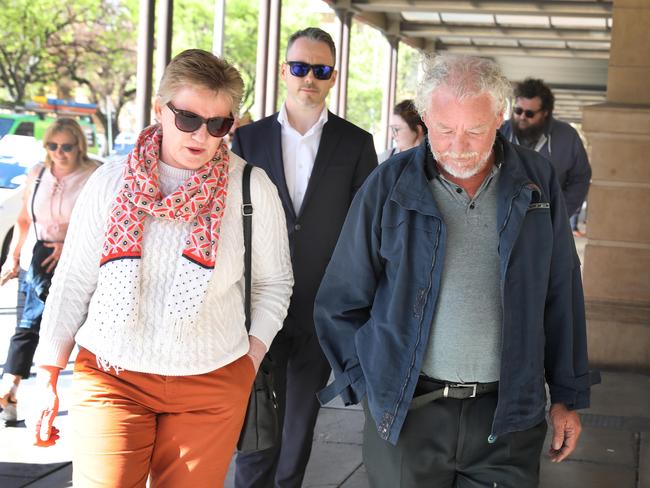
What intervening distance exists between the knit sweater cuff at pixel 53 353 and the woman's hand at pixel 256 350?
0.56m

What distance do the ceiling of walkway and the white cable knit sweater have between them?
654 inches

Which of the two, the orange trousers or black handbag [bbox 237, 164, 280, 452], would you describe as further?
black handbag [bbox 237, 164, 280, 452]

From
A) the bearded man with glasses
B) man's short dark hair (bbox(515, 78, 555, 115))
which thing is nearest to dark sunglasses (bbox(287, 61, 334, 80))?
the bearded man with glasses

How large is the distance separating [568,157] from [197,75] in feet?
16.4

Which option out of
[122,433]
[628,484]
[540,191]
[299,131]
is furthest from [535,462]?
[628,484]

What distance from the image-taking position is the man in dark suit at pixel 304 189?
4535mm

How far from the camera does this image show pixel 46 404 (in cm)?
303

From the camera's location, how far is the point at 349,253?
308 cm

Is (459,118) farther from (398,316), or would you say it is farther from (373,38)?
(373,38)

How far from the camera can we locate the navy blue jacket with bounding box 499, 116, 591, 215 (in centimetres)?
757

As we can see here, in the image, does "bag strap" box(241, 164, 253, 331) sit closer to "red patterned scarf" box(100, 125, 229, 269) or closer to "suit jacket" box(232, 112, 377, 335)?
"red patterned scarf" box(100, 125, 229, 269)

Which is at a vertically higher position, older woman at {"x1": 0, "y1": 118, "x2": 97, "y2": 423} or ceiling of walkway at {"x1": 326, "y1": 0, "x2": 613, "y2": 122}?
ceiling of walkway at {"x1": 326, "y1": 0, "x2": 613, "y2": 122}

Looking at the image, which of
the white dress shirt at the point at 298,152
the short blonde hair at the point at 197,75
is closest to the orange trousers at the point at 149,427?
the short blonde hair at the point at 197,75

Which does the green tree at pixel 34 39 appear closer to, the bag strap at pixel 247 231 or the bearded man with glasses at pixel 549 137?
the bearded man with glasses at pixel 549 137
